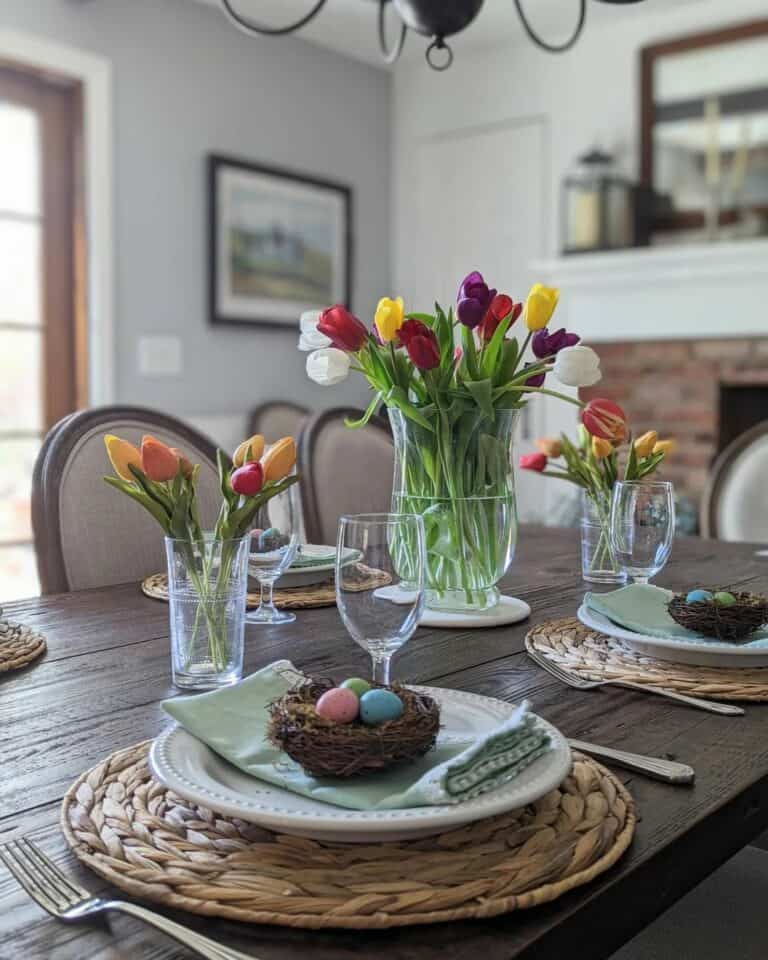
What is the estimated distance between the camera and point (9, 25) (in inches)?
138

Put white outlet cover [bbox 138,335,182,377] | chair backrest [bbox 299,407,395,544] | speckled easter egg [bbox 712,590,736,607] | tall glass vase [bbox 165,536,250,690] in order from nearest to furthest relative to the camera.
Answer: tall glass vase [bbox 165,536,250,690], speckled easter egg [bbox 712,590,736,607], chair backrest [bbox 299,407,395,544], white outlet cover [bbox 138,335,182,377]

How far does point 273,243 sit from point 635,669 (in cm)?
371

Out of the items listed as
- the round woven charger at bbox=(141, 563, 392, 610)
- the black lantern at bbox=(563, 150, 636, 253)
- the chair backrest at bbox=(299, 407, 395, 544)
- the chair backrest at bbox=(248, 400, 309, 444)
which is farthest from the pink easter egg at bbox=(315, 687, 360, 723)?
the black lantern at bbox=(563, 150, 636, 253)

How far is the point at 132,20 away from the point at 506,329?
10.7 ft

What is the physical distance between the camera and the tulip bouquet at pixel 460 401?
121 cm

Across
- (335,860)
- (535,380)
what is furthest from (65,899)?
(535,380)

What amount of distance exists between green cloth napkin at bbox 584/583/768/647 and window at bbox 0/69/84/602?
116 inches

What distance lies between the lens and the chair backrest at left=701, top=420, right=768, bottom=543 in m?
2.34

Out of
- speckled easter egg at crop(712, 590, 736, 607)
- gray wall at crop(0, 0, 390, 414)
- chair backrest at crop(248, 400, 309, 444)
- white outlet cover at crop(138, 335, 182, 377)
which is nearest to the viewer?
speckled easter egg at crop(712, 590, 736, 607)

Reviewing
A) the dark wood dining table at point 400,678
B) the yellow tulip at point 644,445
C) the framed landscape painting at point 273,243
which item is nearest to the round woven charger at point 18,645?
the dark wood dining table at point 400,678

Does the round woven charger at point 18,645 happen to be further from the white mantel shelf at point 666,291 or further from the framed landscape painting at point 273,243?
the white mantel shelf at point 666,291

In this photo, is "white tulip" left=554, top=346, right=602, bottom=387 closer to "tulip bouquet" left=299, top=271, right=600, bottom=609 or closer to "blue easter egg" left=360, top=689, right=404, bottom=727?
"tulip bouquet" left=299, top=271, right=600, bottom=609

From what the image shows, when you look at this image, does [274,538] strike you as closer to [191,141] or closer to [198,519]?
[198,519]

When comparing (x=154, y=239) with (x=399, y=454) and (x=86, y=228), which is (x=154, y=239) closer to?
(x=86, y=228)
